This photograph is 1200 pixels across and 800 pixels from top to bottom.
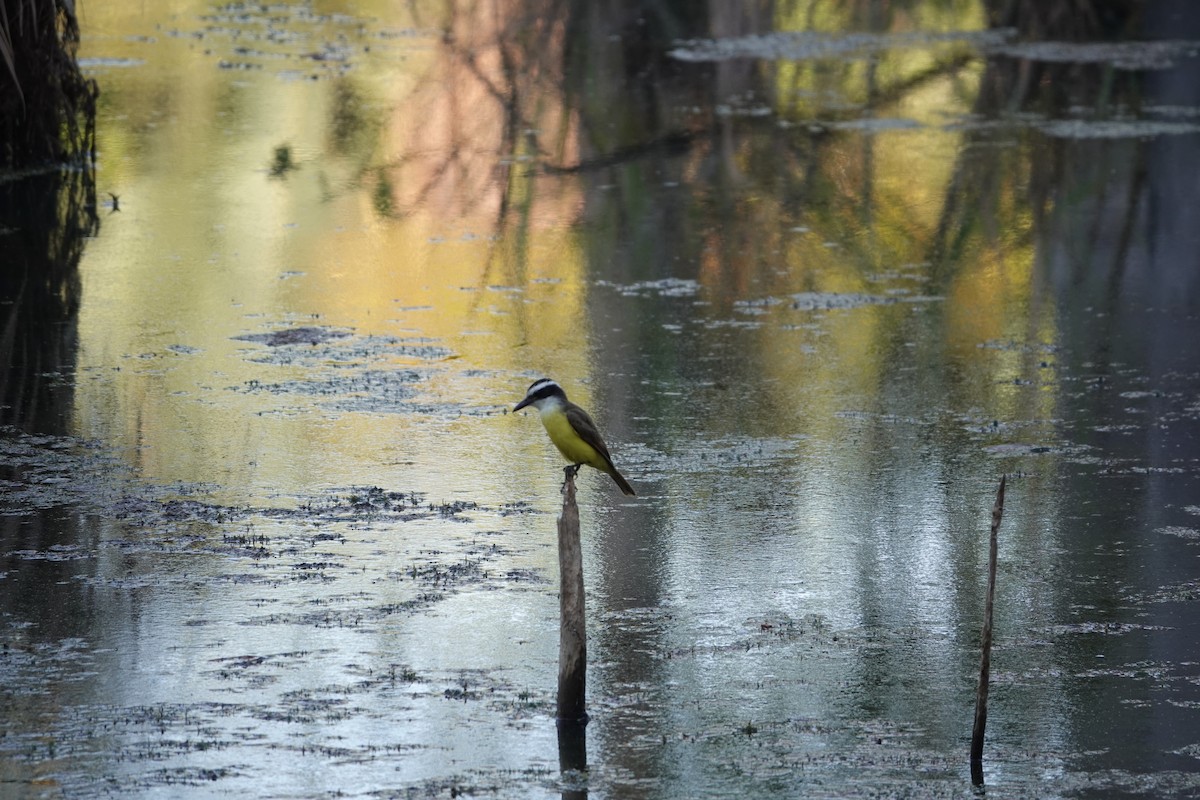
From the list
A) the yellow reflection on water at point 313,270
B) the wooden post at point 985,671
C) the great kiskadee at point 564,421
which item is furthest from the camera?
the yellow reflection on water at point 313,270

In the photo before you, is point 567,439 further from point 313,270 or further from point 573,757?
point 313,270

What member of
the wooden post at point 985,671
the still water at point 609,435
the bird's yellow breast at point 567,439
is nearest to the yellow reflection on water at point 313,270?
the still water at point 609,435

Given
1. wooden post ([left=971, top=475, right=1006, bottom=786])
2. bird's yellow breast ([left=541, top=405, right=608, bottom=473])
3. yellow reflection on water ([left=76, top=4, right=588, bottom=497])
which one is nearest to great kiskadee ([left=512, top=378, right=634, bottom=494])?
bird's yellow breast ([left=541, top=405, right=608, bottom=473])

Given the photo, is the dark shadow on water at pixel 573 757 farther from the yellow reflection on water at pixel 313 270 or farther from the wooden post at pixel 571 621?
the yellow reflection on water at pixel 313 270

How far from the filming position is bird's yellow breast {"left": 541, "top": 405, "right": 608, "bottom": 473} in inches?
340

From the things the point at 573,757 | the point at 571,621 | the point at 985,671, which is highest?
the point at 571,621

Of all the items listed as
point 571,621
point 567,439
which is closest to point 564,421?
point 567,439

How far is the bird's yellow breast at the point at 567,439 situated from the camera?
8633mm

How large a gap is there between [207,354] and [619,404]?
285 cm

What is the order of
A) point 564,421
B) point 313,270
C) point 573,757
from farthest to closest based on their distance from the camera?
point 313,270, point 564,421, point 573,757

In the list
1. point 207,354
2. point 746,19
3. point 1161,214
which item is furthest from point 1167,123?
point 207,354

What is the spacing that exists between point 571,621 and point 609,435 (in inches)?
153

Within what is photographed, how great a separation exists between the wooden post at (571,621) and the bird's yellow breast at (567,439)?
1088 millimetres

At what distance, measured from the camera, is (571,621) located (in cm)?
739
